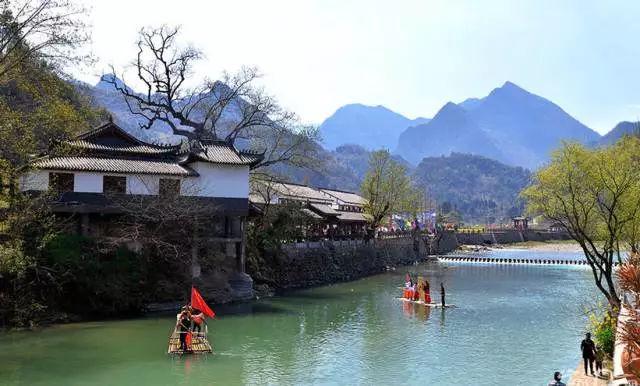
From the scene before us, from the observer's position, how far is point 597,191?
26.4m

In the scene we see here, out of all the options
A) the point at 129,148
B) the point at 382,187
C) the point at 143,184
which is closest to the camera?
the point at 143,184

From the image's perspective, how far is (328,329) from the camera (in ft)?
103

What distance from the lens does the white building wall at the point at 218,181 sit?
39.2 metres

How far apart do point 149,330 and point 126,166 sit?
1225 centimetres

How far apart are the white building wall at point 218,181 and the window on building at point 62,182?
22.8ft

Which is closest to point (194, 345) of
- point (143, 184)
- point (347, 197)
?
point (143, 184)

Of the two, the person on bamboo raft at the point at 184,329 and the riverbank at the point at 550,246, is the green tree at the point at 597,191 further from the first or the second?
the riverbank at the point at 550,246

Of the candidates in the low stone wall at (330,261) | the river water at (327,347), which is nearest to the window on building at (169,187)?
the river water at (327,347)

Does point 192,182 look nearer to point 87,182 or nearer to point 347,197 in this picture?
point 87,182

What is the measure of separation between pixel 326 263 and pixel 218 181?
738 inches

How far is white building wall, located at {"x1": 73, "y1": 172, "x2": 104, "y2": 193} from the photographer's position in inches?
1403

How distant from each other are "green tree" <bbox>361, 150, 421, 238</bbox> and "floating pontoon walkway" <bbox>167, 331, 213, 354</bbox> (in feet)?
150

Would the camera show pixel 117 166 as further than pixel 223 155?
No

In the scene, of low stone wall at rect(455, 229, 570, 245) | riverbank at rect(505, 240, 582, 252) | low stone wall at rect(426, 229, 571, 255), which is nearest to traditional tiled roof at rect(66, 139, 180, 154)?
low stone wall at rect(426, 229, 571, 255)
